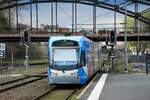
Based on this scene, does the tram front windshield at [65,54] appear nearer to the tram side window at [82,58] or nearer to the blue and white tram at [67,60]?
the blue and white tram at [67,60]

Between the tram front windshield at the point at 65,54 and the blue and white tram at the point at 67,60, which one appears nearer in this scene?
the blue and white tram at the point at 67,60

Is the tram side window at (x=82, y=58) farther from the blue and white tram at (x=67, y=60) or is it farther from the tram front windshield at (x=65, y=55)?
the tram front windshield at (x=65, y=55)

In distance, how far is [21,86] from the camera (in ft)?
116

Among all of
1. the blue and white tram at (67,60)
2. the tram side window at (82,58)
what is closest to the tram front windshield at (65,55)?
the blue and white tram at (67,60)

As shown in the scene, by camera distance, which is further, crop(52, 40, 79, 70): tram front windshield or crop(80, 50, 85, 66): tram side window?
crop(80, 50, 85, 66): tram side window

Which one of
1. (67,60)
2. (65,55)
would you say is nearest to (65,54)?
(65,55)

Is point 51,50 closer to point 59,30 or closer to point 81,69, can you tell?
point 81,69

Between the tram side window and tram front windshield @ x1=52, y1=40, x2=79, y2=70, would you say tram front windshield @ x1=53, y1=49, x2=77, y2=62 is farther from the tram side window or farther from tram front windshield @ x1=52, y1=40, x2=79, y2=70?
the tram side window

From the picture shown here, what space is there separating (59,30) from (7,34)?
9177 mm

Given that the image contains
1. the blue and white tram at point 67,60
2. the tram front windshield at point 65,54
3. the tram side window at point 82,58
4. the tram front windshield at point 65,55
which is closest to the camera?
the blue and white tram at point 67,60

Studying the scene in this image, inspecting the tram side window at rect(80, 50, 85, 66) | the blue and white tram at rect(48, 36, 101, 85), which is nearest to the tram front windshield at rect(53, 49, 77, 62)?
the blue and white tram at rect(48, 36, 101, 85)

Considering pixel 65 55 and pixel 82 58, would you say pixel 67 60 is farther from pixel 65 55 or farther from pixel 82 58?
pixel 82 58

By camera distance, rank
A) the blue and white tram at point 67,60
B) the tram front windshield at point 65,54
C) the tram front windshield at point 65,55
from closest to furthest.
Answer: the blue and white tram at point 67,60 → the tram front windshield at point 65,54 → the tram front windshield at point 65,55

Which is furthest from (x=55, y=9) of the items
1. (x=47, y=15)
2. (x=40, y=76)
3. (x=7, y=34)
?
(x=40, y=76)
